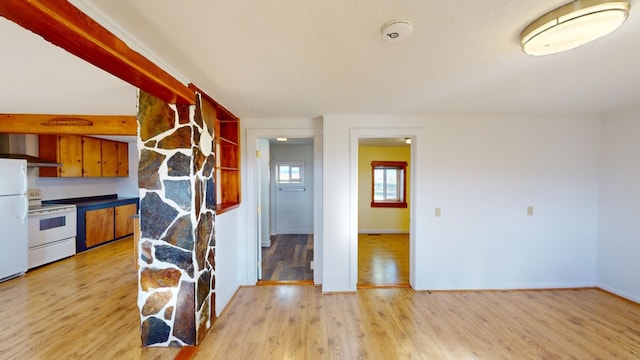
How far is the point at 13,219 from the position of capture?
336 cm

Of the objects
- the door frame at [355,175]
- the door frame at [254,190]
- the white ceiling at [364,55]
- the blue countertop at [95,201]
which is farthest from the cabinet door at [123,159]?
the door frame at [355,175]

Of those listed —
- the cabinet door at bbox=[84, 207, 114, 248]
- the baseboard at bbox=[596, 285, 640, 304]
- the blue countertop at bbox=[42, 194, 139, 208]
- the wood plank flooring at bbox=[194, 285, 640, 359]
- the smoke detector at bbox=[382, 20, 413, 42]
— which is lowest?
the wood plank flooring at bbox=[194, 285, 640, 359]

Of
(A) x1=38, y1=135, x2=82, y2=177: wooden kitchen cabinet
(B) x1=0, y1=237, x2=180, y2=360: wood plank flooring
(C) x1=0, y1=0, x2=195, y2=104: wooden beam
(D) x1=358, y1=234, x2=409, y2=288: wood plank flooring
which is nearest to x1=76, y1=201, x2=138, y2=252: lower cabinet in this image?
(B) x1=0, y1=237, x2=180, y2=360: wood plank flooring

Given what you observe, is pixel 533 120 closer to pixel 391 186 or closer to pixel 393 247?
pixel 393 247

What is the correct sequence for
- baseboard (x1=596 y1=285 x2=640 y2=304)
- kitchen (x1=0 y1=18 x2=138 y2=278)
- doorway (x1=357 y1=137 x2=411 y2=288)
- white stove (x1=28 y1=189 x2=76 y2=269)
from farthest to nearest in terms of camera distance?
1. doorway (x1=357 y1=137 x2=411 y2=288)
2. white stove (x1=28 y1=189 x2=76 y2=269)
3. baseboard (x1=596 y1=285 x2=640 y2=304)
4. kitchen (x1=0 y1=18 x2=138 y2=278)

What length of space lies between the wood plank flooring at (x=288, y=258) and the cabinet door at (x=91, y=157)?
3995 millimetres

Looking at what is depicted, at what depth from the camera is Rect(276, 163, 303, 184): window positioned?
6.20m

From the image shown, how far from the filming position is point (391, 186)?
6570 millimetres

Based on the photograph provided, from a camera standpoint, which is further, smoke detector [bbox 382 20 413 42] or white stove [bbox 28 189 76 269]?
white stove [bbox 28 189 76 269]

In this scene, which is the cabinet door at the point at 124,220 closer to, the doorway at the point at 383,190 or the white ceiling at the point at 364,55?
the white ceiling at the point at 364,55

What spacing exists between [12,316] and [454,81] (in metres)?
4.90

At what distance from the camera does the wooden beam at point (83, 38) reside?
86 cm

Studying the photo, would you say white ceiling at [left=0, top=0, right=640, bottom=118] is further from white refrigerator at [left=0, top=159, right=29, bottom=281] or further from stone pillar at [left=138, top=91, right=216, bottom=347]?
white refrigerator at [left=0, top=159, right=29, bottom=281]

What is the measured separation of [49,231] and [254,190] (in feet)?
12.1
